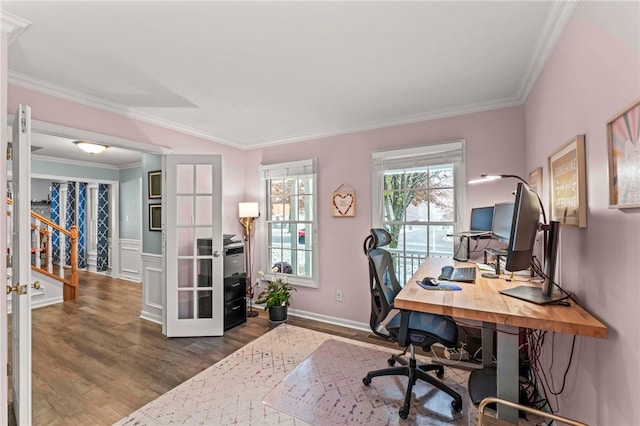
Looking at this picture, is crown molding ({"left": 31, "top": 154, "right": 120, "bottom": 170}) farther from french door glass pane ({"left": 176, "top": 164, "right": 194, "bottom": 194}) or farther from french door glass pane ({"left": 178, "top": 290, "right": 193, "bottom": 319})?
french door glass pane ({"left": 178, "top": 290, "right": 193, "bottom": 319})

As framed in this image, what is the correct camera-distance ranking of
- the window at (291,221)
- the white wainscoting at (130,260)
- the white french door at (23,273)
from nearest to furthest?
1. the white french door at (23,273)
2. the window at (291,221)
3. the white wainscoting at (130,260)

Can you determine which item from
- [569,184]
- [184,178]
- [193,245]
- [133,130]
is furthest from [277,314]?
[569,184]

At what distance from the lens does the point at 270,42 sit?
175 centimetres

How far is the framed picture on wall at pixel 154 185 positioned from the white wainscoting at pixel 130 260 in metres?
2.63

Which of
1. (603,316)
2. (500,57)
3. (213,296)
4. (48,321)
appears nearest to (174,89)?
(213,296)

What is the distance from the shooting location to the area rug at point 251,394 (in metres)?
1.85

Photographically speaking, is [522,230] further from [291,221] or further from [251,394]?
[291,221]

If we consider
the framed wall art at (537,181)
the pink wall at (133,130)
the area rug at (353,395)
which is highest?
the pink wall at (133,130)

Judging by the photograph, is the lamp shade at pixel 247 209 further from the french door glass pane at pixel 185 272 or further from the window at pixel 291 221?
the french door glass pane at pixel 185 272

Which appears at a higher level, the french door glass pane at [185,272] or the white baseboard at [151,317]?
the french door glass pane at [185,272]

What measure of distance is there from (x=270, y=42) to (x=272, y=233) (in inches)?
107

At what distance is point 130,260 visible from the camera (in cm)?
595

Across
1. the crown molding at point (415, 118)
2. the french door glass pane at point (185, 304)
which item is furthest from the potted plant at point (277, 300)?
the crown molding at point (415, 118)

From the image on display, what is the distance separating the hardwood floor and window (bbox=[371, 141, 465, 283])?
3.59 feet
